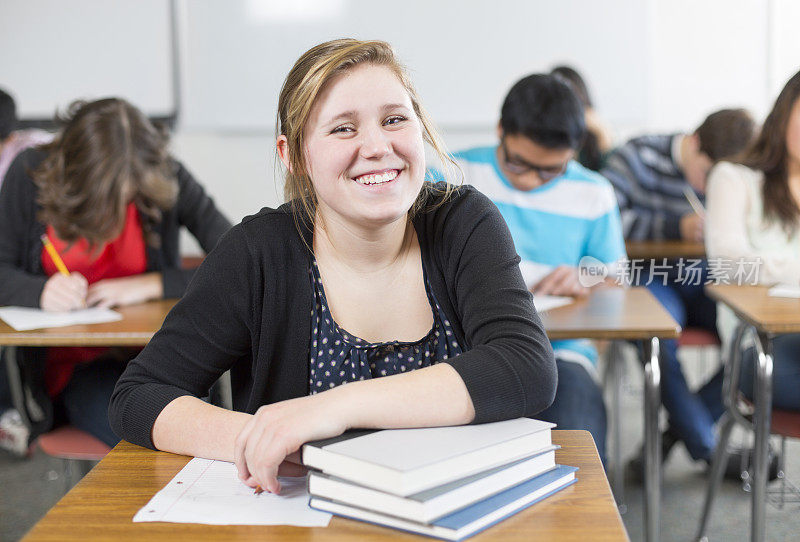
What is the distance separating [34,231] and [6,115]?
140cm

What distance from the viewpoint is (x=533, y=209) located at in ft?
7.82

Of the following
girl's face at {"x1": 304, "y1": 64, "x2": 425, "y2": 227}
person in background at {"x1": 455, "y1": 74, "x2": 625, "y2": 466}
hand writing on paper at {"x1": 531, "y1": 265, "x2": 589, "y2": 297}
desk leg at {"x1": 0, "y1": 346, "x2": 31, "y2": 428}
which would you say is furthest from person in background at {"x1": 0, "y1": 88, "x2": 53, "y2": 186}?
girl's face at {"x1": 304, "y1": 64, "x2": 425, "y2": 227}

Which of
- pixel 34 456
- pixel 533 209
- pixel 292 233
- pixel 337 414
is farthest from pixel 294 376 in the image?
pixel 34 456

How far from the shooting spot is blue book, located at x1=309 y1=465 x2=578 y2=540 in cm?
81

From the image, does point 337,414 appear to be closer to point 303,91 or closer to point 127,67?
point 303,91

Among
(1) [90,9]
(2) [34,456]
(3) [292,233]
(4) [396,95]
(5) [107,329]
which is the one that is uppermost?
(1) [90,9]

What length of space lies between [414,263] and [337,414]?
1.46 feet

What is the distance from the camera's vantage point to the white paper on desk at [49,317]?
1903mm

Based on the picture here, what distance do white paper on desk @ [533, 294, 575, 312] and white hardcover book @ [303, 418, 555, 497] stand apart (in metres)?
1.04

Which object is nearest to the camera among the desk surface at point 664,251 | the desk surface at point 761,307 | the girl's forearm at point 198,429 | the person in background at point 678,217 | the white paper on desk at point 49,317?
the girl's forearm at point 198,429

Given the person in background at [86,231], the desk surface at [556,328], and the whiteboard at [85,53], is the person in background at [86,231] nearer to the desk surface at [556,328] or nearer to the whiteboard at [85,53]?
the desk surface at [556,328]

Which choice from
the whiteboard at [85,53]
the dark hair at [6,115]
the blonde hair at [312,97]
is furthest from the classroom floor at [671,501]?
the whiteboard at [85,53]

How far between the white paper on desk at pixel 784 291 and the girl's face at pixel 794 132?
1.46ft

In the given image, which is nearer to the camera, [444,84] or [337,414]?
[337,414]
